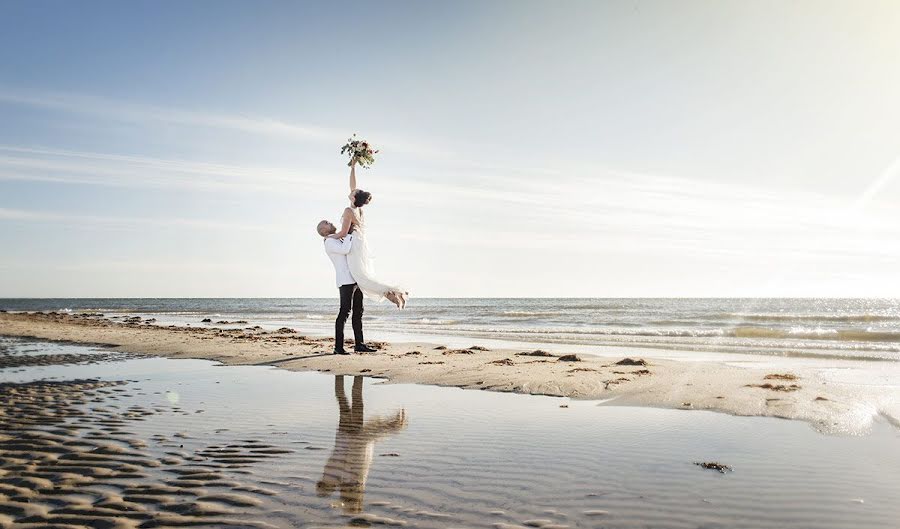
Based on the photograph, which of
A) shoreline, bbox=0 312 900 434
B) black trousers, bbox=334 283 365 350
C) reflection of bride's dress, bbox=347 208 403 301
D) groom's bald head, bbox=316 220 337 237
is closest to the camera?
shoreline, bbox=0 312 900 434

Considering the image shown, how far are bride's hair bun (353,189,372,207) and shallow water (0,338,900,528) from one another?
15.7ft

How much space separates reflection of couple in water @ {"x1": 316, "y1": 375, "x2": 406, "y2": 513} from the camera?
3.40m

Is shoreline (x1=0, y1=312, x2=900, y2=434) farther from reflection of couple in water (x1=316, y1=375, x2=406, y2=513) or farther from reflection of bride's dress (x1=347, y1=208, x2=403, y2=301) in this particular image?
reflection of couple in water (x1=316, y1=375, x2=406, y2=513)

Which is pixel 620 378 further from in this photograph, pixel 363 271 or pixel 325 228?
pixel 325 228

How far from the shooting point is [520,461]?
408 centimetres

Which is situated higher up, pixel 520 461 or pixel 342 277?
pixel 342 277

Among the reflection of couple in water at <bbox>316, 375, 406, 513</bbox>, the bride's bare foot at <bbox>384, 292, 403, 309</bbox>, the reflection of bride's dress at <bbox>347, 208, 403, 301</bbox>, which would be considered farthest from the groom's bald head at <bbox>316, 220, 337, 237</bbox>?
the reflection of couple in water at <bbox>316, 375, 406, 513</bbox>

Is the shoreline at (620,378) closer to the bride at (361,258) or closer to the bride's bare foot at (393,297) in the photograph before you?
the bride's bare foot at (393,297)

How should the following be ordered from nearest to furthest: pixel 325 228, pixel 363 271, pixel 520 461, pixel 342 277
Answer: pixel 520 461
pixel 363 271
pixel 342 277
pixel 325 228

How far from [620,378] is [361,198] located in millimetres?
5671

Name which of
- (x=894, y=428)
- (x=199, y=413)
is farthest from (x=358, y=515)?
(x=894, y=428)

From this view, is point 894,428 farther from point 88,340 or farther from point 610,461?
point 88,340

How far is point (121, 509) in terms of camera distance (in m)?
3.09

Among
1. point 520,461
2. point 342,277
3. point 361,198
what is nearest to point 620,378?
point 520,461
